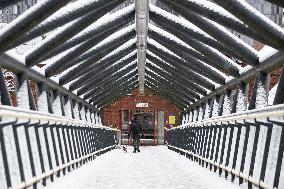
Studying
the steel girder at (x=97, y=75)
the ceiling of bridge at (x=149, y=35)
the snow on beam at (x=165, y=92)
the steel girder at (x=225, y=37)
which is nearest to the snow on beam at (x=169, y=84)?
the snow on beam at (x=165, y=92)

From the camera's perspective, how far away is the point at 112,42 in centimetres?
1541

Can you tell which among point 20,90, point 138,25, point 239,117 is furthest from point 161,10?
point 239,117

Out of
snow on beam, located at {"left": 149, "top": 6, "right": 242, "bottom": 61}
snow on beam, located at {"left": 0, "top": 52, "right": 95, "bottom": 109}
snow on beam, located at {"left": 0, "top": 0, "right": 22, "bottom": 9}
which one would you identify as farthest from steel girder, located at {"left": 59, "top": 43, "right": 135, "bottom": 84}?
snow on beam, located at {"left": 0, "top": 0, "right": 22, "bottom": 9}

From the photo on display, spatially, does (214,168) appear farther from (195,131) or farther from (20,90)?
(195,131)

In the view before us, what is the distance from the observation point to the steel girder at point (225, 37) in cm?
→ 1093

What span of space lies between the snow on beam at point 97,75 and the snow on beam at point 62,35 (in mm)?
7110

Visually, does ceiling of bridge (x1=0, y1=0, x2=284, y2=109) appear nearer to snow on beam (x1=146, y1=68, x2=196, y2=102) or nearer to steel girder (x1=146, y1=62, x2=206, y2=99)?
steel girder (x1=146, y1=62, x2=206, y2=99)

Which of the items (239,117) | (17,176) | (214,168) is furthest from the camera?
(214,168)

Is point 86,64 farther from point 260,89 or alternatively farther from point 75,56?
point 260,89

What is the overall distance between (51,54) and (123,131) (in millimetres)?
29983

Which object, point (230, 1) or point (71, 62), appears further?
point (71, 62)

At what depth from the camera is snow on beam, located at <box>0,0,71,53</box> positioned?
29.8 feet

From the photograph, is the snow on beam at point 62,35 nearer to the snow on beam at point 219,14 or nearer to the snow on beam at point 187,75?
the snow on beam at point 219,14

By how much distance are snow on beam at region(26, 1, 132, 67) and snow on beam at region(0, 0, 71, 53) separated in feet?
5.85
